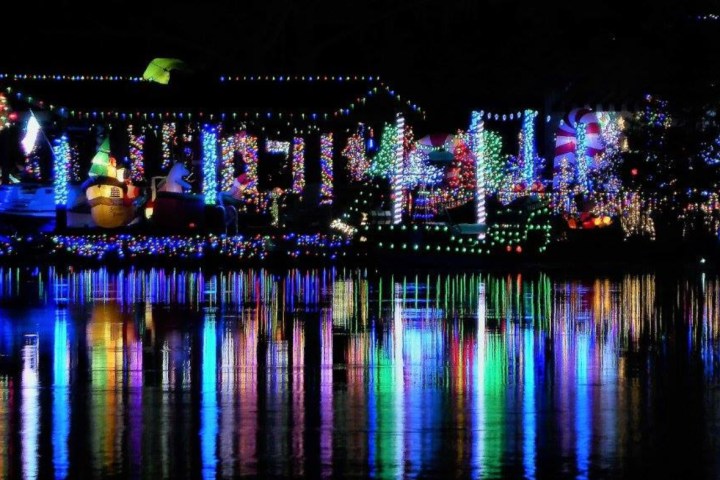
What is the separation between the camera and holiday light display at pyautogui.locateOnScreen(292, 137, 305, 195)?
35656mm

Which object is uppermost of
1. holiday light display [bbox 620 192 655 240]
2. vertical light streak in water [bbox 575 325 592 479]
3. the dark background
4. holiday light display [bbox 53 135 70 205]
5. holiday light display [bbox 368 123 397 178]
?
the dark background

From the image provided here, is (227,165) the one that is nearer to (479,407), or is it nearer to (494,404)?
(494,404)

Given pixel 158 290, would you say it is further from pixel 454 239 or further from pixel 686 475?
pixel 686 475

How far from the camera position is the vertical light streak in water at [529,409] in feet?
31.4

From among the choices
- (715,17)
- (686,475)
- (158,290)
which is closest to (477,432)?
(686,475)

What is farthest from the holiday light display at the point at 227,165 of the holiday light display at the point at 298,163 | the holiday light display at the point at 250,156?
the holiday light display at the point at 298,163

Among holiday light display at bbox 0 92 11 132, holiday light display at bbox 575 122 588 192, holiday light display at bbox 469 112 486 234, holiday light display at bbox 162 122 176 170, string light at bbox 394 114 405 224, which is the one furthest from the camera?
holiday light display at bbox 575 122 588 192

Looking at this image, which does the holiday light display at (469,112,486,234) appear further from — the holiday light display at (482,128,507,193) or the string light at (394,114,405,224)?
the holiday light display at (482,128,507,193)

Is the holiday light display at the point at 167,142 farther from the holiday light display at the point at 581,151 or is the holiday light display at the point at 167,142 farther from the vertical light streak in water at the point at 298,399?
the vertical light streak in water at the point at 298,399

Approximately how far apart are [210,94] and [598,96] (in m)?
18.6

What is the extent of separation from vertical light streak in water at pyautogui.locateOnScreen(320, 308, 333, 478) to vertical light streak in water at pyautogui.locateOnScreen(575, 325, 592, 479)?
1.57 m

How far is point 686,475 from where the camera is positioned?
360 inches

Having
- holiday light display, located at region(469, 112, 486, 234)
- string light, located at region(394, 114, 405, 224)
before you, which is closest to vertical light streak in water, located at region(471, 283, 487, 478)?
holiday light display, located at region(469, 112, 486, 234)

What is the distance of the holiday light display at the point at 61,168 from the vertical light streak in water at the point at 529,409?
1805 cm
